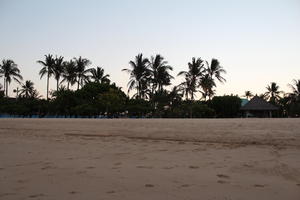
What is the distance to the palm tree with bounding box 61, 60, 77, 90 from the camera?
156 feet

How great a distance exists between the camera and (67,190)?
3.56 m

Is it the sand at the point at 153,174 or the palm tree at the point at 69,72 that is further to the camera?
the palm tree at the point at 69,72

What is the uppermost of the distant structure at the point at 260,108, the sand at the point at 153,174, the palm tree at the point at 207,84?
the palm tree at the point at 207,84

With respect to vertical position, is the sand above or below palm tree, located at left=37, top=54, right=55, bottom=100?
below

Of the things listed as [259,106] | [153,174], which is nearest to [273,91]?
[259,106]

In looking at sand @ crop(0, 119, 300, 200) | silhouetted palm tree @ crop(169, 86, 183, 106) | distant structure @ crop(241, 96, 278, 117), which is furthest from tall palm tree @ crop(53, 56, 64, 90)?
sand @ crop(0, 119, 300, 200)

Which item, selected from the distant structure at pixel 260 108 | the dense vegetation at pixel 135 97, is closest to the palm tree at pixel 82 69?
the dense vegetation at pixel 135 97

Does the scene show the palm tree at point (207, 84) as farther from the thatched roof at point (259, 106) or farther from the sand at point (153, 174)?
the sand at point (153, 174)

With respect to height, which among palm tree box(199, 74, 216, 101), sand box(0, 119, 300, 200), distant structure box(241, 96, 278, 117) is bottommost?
sand box(0, 119, 300, 200)

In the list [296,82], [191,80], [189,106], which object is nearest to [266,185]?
[189,106]

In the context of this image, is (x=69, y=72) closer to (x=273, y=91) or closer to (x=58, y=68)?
(x=58, y=68)

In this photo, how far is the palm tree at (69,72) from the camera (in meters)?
47.6

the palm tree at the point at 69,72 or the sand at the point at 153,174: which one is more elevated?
the palm tree at the point at 69,72

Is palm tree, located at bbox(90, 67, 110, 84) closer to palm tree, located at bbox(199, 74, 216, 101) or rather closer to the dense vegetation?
the dense vegetation
